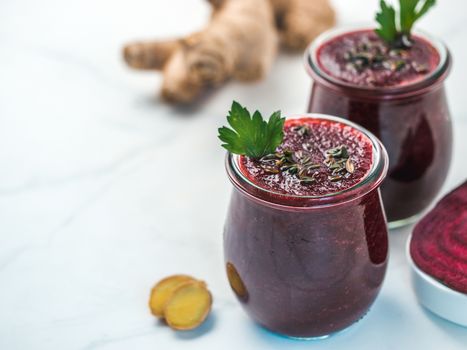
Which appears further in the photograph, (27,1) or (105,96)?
(27,1)

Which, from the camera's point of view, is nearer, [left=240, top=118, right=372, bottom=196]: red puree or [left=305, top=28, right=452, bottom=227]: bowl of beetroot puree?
[left=240, top=118, right=372, bottom=196]: red puree

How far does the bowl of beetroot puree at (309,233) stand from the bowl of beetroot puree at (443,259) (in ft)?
0.27

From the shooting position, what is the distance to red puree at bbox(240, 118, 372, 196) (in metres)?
1.17

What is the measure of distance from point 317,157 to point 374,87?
0.22m

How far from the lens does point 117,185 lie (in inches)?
66.2

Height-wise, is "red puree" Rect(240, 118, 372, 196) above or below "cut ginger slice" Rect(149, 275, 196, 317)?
above

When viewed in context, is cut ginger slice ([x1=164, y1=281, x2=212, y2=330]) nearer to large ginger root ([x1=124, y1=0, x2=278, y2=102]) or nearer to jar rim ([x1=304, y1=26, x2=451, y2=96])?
jar rim ([x1=304, y1=26, x2=451, y2=96])

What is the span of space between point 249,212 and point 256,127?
12 centimetres

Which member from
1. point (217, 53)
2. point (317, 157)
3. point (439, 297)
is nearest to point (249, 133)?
point (317, 157)

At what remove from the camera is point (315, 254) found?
118 centimetres

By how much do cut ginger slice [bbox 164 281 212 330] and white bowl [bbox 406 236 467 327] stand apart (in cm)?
32

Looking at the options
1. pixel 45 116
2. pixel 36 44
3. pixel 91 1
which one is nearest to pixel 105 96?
pixel 45 116

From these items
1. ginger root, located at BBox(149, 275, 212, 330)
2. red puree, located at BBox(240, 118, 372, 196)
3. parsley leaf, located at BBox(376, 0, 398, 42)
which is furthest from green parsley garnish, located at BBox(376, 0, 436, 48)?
ginger root, located at BBox(149, 275, 212, 330)

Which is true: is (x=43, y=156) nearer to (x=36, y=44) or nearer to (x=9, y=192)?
(x=9, y=192)
